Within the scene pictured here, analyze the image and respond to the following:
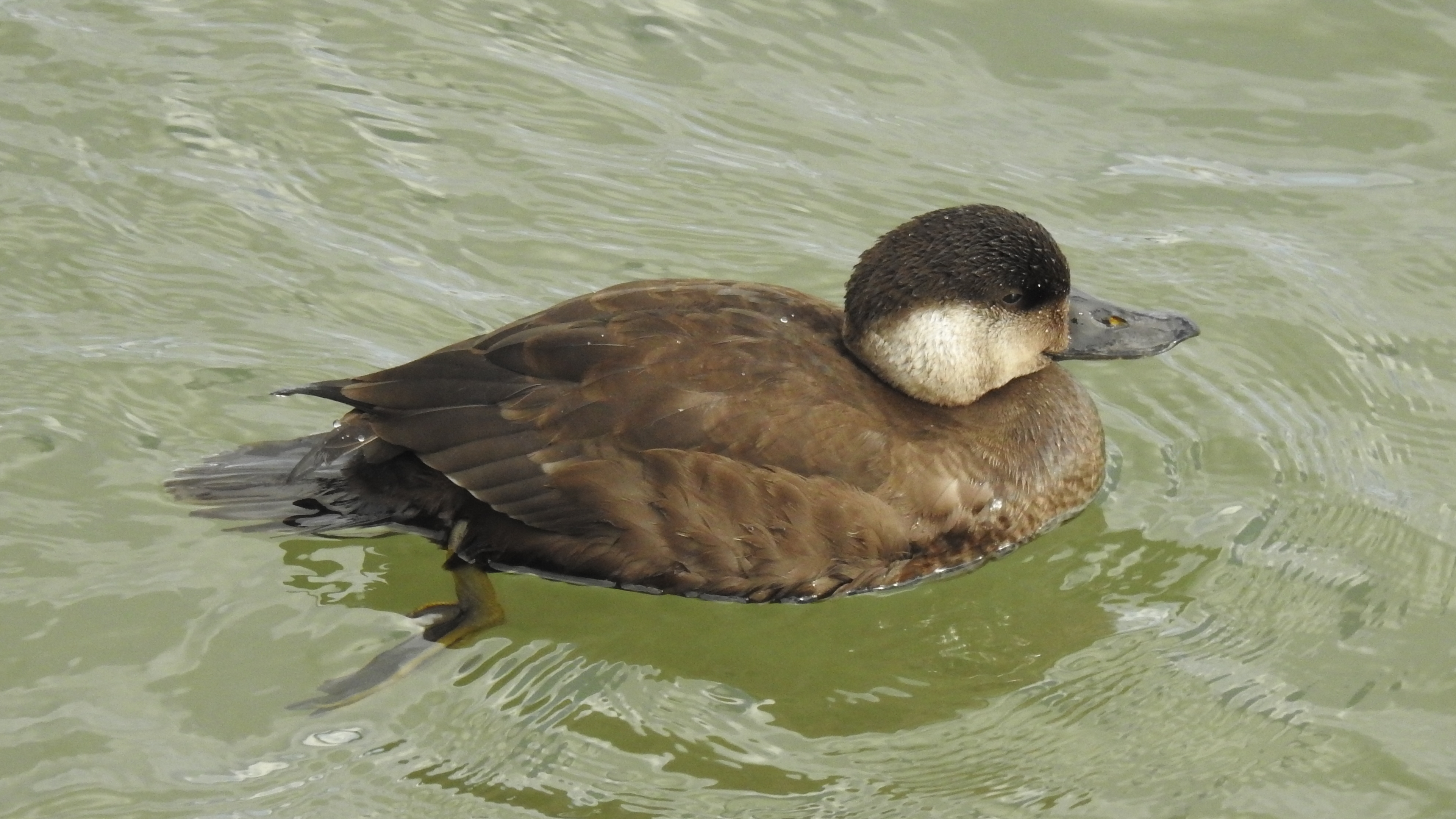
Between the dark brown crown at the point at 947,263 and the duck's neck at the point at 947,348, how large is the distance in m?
0.03

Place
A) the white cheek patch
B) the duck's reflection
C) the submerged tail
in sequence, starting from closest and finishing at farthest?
the duck's reflection, the submerged tail, the white cheek patch

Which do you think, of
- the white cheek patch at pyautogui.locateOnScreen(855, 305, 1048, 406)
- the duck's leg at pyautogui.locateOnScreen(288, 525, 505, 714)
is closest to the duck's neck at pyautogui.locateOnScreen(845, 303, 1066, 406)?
the white cheek patch at pyautogui.locateOnScreen(855, 305, 1048, 406)

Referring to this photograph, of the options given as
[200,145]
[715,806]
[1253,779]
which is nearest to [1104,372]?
[1253,779]

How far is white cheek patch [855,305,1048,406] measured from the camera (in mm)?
5414

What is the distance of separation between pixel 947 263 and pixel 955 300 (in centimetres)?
12

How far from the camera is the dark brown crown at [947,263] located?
5387mm

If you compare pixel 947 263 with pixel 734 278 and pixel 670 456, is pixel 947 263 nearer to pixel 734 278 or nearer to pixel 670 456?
pixel 670 456

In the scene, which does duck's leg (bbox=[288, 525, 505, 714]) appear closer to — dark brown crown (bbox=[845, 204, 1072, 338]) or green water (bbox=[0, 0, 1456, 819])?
green water (bbox=[0, 0, 1456, 819])

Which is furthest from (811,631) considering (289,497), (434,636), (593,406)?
(289,497)

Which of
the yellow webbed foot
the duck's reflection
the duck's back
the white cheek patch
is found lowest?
the yellow webbed foot

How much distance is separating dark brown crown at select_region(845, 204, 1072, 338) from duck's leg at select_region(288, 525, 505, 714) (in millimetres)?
1356

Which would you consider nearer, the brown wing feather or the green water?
the green water

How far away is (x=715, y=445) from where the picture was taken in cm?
506

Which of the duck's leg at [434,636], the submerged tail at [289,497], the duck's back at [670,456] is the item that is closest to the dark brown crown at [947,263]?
the duck's back at [670,456]
